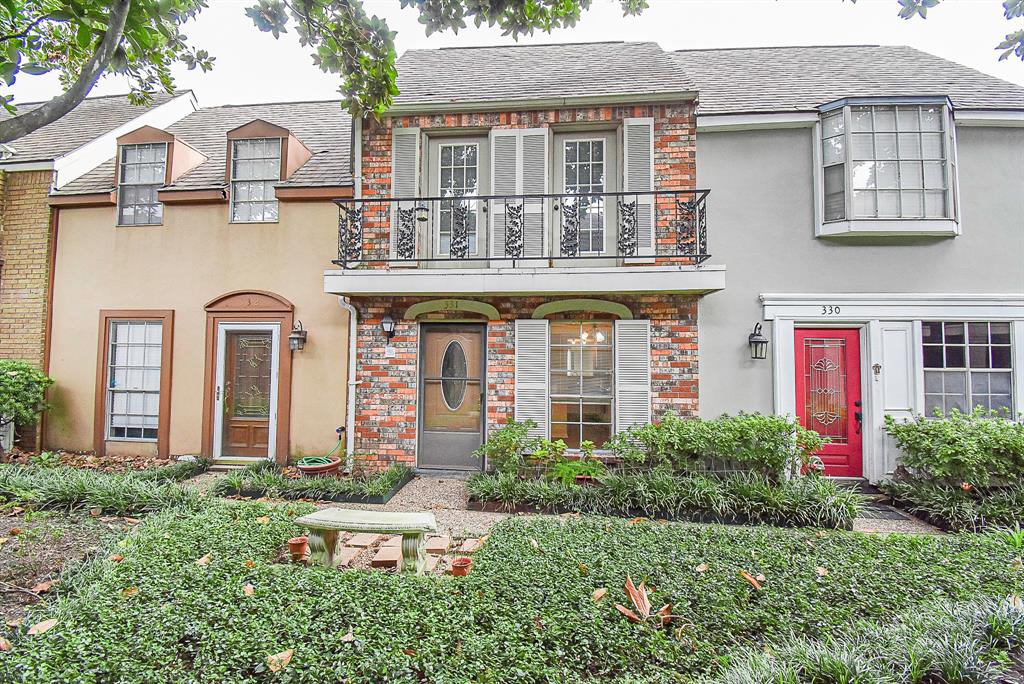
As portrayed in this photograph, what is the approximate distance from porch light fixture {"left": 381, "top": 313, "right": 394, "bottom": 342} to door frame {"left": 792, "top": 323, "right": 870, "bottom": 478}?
5.66 meters

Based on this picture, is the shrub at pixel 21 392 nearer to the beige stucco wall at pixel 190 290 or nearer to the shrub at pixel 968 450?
the beige stucco wall at pixel 190 290

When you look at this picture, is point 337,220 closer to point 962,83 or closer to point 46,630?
point 46,630

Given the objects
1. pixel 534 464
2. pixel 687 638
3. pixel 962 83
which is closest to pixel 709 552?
pixel 687 638

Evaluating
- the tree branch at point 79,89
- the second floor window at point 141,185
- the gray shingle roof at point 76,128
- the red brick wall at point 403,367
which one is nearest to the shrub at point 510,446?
the red brick wall at point 403,367

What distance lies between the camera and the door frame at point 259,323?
7070mm

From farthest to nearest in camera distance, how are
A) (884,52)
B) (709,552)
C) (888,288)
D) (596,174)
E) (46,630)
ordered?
(884,52)
(596,174)
(888,288)
(709,552)
(46,630)

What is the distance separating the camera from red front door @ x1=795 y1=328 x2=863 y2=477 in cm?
639

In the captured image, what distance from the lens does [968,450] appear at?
16.6 ft

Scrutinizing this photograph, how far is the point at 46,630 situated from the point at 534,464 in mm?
4734

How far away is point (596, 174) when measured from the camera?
22.6ft

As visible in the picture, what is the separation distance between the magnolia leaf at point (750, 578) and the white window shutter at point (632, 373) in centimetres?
306

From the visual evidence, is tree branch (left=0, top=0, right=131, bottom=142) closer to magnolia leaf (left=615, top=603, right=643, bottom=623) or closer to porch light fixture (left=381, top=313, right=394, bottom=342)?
porch light fixture (left=381, top=313, right=394, bottom=342)

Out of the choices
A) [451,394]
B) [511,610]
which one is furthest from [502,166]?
[511,610]

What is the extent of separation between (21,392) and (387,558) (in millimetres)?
7147
